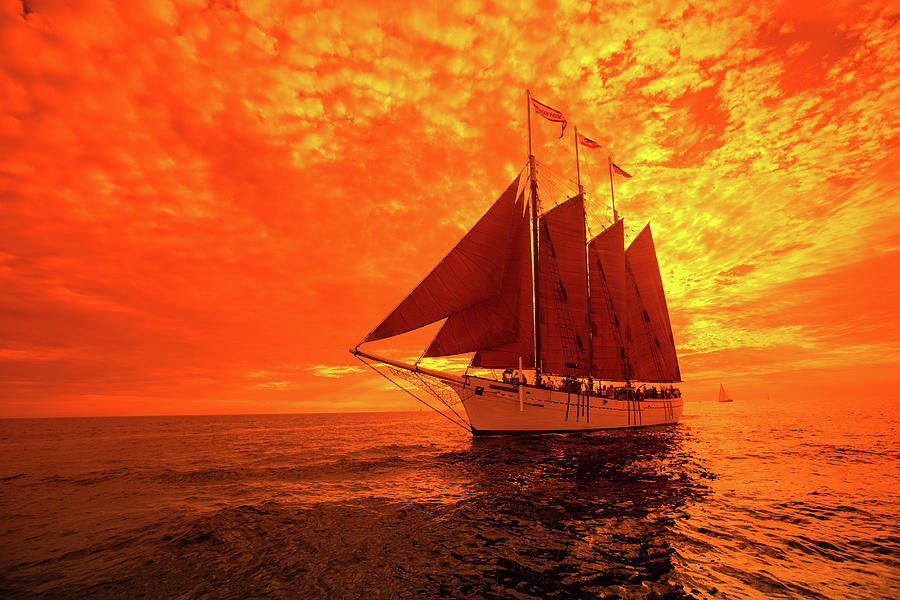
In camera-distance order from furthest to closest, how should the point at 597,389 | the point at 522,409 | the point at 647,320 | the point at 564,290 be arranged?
the point at 647,320 → the point at 597,389 → the point at 564,290 → the point at 522,409

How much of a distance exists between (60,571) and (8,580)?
0.79 metres

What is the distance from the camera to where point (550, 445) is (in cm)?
2586

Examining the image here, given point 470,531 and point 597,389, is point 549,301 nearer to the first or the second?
point 597,389

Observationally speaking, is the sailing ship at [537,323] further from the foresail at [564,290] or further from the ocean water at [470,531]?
the ocean water at [470,531]

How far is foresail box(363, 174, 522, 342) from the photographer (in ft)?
85.3

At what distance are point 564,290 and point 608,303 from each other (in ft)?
29.1

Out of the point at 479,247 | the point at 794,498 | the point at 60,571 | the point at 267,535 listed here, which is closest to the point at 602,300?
the point at 479,247

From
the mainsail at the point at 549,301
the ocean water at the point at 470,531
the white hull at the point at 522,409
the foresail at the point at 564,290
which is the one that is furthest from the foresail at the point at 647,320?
the ocean water at the point at 470,531

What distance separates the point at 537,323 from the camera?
3275 cm

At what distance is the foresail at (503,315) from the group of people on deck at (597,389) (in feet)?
9.48

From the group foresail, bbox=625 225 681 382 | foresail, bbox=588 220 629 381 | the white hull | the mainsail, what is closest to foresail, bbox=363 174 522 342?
the mainsail

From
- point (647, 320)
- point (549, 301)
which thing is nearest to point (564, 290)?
point (549, 301)

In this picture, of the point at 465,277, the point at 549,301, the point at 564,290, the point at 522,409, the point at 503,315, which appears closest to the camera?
the point at 465,277

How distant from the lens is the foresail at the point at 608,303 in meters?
40.0
